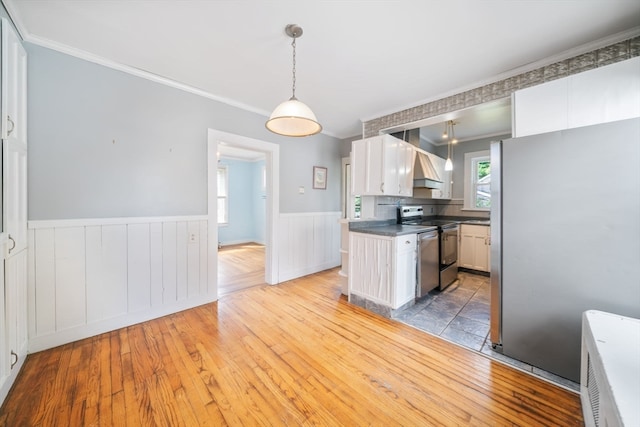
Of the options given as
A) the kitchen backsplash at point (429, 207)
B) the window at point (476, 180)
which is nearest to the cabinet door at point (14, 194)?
the kitchen backsplash at point (429, 207)

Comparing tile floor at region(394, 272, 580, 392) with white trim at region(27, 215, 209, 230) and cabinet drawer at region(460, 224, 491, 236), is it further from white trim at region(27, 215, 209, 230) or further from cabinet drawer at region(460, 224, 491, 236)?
white trim at region(27, 215, 209, 230)

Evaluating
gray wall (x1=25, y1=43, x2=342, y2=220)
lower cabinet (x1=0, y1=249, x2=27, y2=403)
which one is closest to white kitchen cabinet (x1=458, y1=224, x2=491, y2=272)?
gray wall (x1=25, y1=43, x2=342, y2=220)

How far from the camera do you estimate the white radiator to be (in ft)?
2.46

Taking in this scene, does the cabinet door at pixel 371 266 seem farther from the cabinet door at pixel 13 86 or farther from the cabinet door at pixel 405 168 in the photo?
the cabinet door at pixel 13 86

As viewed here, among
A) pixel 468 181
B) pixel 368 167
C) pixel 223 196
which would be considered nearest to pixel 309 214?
pixel 368 167

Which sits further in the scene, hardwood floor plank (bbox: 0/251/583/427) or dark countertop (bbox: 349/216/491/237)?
dark countertop (bbox: 349/216/491/237)

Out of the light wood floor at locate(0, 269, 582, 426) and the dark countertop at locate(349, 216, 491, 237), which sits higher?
the dark countertop at locate(349, 216, 491, 237)

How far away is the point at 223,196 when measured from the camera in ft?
21.9

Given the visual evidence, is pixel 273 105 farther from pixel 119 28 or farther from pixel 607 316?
pixel 607 316

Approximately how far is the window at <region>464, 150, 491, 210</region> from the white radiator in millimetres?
3866

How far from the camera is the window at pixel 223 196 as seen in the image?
663 cm

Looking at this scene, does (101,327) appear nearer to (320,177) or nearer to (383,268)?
(383,268)

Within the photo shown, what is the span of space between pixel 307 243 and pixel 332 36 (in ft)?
9.95

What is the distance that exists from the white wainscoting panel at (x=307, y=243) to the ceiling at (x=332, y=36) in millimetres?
2113
